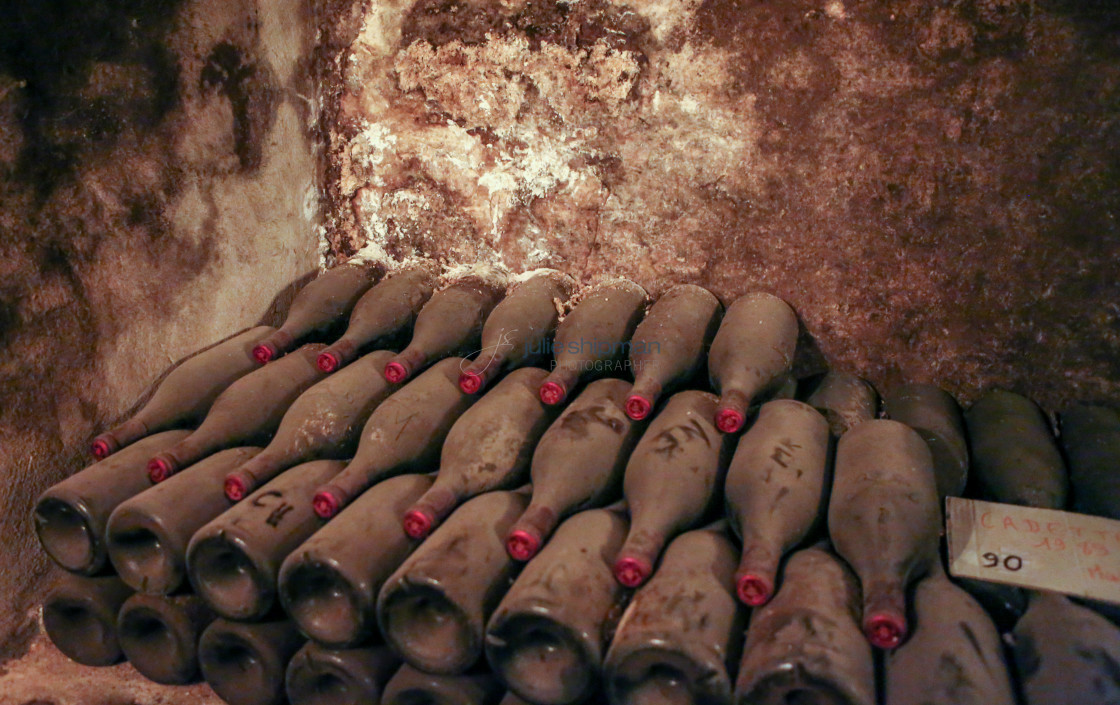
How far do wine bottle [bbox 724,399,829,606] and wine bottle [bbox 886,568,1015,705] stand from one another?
194 millimetres

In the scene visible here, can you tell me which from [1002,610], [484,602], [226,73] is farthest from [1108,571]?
[226,73]

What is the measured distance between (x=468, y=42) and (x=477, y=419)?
105 centimetres

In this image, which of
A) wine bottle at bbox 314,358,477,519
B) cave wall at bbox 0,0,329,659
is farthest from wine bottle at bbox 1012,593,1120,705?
cave wall at bbox 0,0,329,659

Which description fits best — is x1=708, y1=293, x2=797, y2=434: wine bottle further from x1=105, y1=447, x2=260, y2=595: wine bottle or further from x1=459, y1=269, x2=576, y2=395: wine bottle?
x1=105, y1=447, x2=260, y2=595: wine bottle

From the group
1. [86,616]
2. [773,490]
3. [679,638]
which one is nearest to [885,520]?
[773,490]

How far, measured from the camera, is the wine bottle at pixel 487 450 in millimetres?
1245

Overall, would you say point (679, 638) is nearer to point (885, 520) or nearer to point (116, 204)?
point (885, 520)

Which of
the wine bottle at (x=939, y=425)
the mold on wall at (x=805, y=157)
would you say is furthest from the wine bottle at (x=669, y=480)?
the mold on wall at (x=805, y=157)

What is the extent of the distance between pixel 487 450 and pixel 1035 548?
0.93 meters

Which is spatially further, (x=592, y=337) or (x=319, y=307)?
(x=319, y=307)

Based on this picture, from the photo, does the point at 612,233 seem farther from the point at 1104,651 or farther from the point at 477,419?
the point at 1104,651

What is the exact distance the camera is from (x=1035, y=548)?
3.69 ft

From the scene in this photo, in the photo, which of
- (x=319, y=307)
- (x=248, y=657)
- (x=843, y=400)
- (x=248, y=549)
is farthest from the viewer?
(x=319, y=307)

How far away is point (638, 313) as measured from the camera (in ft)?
→ 5.85
